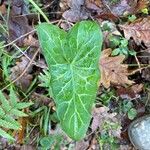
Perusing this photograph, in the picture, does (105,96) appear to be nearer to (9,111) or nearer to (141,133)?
(141,133)

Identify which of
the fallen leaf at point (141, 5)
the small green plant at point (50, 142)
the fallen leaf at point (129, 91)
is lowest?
the small green plant at point (50, 142)

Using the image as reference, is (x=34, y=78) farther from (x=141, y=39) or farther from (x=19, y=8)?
(x=141, y=39)

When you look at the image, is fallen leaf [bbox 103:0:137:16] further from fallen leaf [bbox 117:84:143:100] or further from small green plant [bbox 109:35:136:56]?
fallen leaf [bbox 117:84:143:100]

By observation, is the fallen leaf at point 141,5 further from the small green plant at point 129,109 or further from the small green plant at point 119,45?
the small green plant at point 129,109

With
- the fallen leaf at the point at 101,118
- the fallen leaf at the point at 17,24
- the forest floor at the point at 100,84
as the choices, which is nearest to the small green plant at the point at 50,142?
the forest floor at the point at 100,84

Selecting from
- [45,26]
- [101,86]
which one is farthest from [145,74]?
[45,26]

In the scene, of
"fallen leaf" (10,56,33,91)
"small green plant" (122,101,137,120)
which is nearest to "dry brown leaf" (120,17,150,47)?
"small green plant" (122,101,137,120)

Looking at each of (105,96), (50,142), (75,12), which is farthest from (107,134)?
(75,12)
